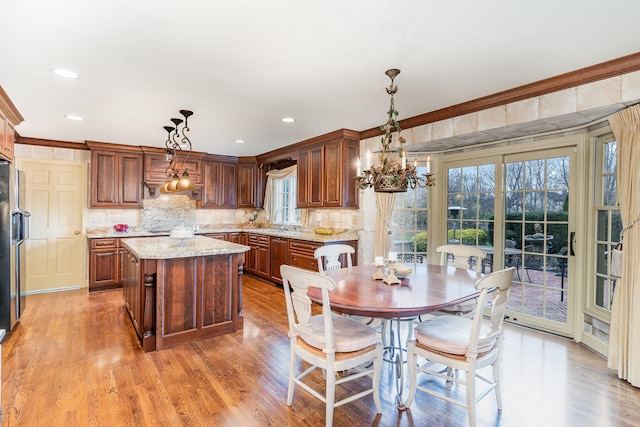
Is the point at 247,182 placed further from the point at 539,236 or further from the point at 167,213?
the point at 539,236

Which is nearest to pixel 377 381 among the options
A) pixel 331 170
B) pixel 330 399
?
pixel 330 399

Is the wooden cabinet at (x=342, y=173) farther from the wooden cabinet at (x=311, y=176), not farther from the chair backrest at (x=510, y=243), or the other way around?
the chair backrest at (x=510, y=243)

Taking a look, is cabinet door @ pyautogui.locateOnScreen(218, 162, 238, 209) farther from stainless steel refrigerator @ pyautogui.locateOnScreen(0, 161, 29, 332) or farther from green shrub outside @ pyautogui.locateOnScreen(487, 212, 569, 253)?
green shrub outside @ pyautogui.locateOnScreen(487, 212, 569, 253)

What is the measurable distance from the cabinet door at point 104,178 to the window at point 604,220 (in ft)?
21.3

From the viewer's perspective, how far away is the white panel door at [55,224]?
5199 millimetres

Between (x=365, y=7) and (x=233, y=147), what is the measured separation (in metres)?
4.52

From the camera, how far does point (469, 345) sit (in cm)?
199

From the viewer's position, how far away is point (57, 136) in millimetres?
5105

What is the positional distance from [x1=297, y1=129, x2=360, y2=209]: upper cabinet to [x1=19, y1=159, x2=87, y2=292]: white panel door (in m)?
3.72

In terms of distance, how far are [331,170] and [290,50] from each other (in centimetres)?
262

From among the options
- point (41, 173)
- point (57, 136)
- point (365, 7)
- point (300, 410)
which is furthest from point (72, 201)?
point (365, 7)

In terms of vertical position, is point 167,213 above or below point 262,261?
above

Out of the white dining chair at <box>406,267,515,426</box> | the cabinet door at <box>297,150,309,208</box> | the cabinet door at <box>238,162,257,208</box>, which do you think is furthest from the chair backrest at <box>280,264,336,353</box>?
the cabinet door at <box>238,162,257,208</box>

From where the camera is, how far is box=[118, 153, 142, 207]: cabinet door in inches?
226
